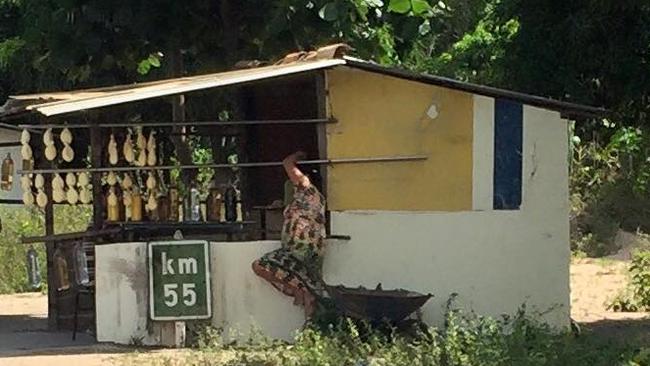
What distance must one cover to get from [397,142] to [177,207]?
2.24 meters

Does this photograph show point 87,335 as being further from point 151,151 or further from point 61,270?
point 151,151

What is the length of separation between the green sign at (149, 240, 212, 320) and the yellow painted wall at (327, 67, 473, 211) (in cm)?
122

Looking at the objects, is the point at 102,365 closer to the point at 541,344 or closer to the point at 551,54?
the point at 541,344

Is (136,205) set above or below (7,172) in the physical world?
below

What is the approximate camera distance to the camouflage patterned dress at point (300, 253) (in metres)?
9.95

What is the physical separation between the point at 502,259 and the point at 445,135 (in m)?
1.17

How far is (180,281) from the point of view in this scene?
1012 centimetres

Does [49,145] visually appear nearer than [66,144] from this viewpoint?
Yes

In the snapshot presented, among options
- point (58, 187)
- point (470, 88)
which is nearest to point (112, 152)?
point (58, 187)

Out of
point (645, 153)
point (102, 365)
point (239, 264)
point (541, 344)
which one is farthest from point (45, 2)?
point (645, 153)

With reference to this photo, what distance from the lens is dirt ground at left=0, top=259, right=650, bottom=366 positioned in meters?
9.59

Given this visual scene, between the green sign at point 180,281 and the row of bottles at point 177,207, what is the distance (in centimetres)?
71

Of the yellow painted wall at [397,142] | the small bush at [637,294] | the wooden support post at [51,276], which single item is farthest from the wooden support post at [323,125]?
the small bush at [637,294]

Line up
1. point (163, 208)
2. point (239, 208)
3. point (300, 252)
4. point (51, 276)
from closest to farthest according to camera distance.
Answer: point (300, 252), point (163, 208), point (51, 276), point (239, 208)
